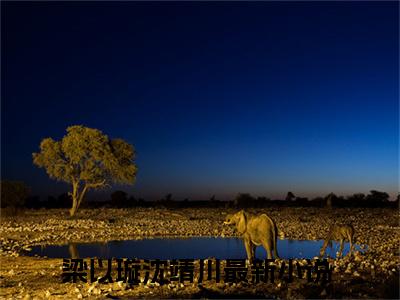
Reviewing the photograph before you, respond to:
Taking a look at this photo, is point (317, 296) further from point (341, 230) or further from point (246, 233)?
point (341, 230)

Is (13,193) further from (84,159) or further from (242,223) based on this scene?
(242,223)

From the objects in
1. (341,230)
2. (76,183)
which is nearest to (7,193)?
(76,183)

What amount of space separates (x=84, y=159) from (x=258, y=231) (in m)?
31.4

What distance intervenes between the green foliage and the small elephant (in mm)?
37963

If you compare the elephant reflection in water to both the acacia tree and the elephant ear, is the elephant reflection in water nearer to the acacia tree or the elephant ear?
the elephant ear

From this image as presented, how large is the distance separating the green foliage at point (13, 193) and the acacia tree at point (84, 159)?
6.51 meters

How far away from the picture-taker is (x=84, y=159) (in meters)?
43.5

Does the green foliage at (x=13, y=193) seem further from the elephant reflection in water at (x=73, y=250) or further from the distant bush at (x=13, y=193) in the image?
the elephant reflection in water at (x=73, y=250)

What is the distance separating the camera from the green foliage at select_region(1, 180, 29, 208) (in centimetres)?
4862

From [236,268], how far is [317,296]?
3131mm

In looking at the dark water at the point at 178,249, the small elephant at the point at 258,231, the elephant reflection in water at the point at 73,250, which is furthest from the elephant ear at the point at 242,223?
the elephant reflection in water at the point at 73,250

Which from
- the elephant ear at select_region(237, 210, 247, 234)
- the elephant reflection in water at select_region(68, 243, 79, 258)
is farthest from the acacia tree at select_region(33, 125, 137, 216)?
the elephant ear at select_region(237, 210, 247, 234)

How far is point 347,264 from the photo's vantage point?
13914mm

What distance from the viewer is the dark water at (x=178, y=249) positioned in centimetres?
1914
